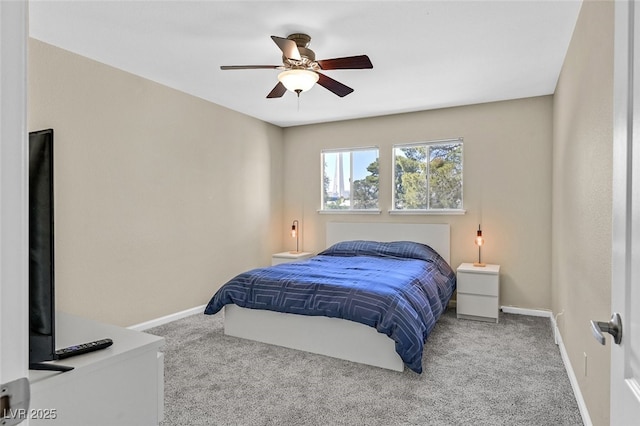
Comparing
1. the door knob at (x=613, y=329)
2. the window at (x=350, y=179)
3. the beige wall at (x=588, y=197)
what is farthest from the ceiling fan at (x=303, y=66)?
the window at (x=350, y=179)

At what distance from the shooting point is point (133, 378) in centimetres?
128

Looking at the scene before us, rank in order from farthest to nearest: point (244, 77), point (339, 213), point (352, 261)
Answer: point (339, 213), point (352, 261), point (244, 77)

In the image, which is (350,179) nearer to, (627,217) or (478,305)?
(478,305)

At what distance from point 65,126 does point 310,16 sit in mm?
2174

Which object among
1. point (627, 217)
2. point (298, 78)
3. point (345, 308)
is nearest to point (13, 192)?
point (627, 217)

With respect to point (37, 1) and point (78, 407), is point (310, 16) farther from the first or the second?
point (78, 407)

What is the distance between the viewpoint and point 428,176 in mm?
4875

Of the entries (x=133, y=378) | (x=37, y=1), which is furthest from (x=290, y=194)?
(x=133, y=378)

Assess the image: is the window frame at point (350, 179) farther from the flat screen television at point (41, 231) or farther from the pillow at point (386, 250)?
the flat screen television at point (41, 231)

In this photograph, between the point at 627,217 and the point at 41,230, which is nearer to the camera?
the point at 627,217

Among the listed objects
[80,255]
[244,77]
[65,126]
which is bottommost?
[80,255]

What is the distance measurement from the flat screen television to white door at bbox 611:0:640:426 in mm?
1380

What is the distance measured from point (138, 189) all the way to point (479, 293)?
3705mm

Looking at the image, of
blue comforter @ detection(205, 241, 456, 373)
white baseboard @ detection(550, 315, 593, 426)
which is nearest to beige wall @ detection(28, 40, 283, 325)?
blue comforter @ detection(205, 241, 456, 373)
